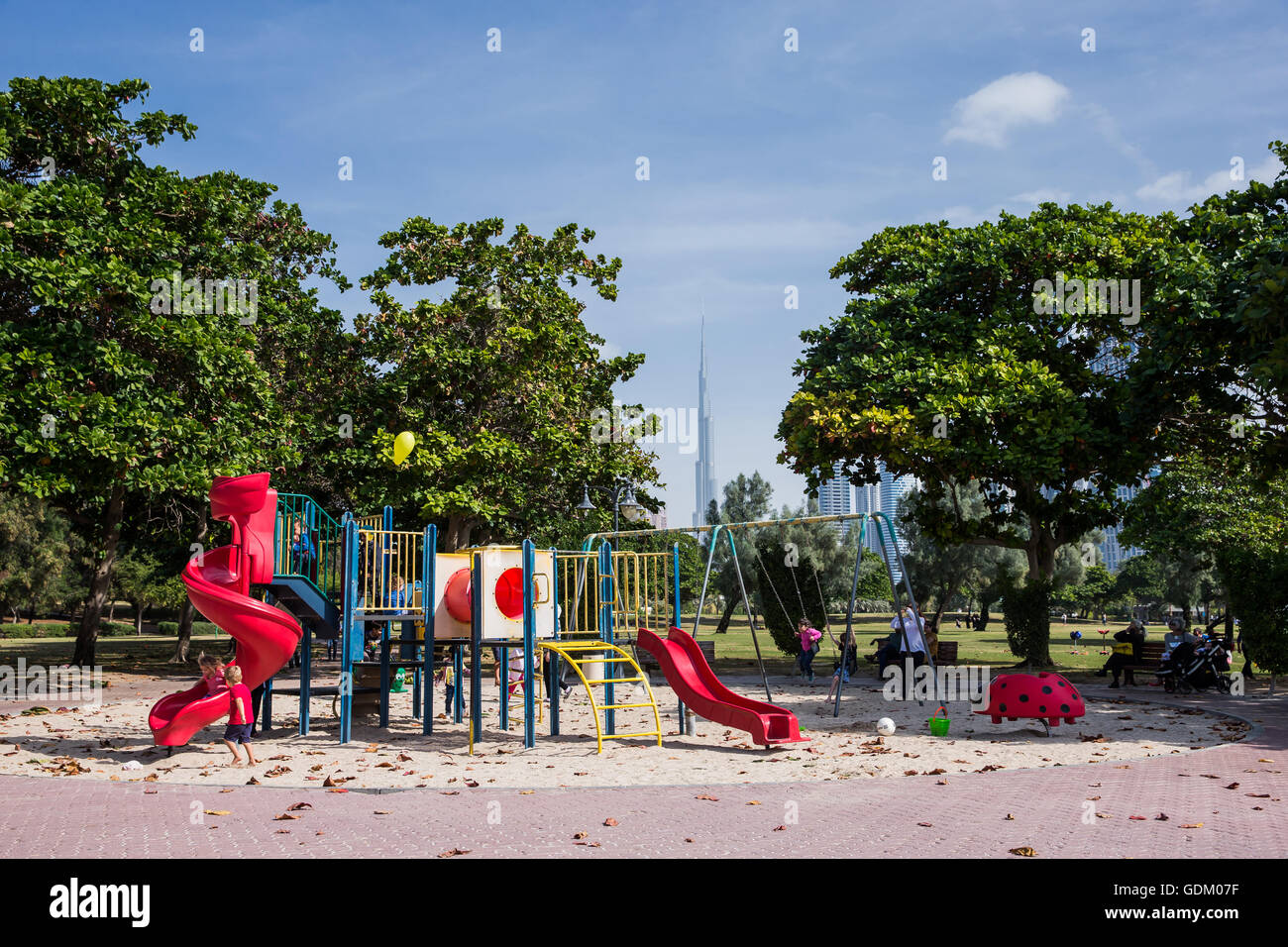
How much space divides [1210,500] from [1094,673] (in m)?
11.0

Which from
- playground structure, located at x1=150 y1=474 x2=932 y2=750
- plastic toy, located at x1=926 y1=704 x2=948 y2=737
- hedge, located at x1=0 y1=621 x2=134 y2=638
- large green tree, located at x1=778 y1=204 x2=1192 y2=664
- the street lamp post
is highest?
large green tree, located at x1=778 y1=204 x2=1192 y2=664

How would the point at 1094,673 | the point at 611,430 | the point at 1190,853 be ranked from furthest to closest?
the point at 611,430
the point at 1094,673
the point at 1190,853

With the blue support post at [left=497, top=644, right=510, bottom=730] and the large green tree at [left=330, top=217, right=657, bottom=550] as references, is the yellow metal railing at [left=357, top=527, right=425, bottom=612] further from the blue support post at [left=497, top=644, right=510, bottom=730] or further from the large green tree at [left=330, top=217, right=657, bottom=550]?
the large green tree at [left=330, top=217, right=657, bottom=550]

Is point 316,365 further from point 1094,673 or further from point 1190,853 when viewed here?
point 1190,853

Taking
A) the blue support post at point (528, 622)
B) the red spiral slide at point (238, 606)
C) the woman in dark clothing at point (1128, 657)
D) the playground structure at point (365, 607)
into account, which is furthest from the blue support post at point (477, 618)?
the woman in dark clothing at point (1128, 657)

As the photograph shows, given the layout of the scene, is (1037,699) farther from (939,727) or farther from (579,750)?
(579,750)

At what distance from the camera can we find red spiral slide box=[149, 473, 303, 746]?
468 inches

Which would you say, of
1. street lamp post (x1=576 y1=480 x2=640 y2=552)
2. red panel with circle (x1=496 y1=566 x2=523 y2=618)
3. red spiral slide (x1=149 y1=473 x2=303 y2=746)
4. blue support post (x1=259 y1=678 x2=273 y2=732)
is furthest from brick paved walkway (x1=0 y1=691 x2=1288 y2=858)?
street lamp post (x1=576 y1=480 x2=640 y2=552)

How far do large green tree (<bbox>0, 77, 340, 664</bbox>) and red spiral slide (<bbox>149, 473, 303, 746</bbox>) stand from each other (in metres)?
7.89

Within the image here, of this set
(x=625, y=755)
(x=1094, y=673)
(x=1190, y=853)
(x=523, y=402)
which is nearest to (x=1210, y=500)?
(x=1094, y=673)

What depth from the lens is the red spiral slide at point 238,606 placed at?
1190cm

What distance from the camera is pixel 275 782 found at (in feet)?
32.6

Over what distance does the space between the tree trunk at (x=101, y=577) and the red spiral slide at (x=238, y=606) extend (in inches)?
479

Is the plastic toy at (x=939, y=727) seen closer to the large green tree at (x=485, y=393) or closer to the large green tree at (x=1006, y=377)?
the large green tree at (x=1006, y=377)
